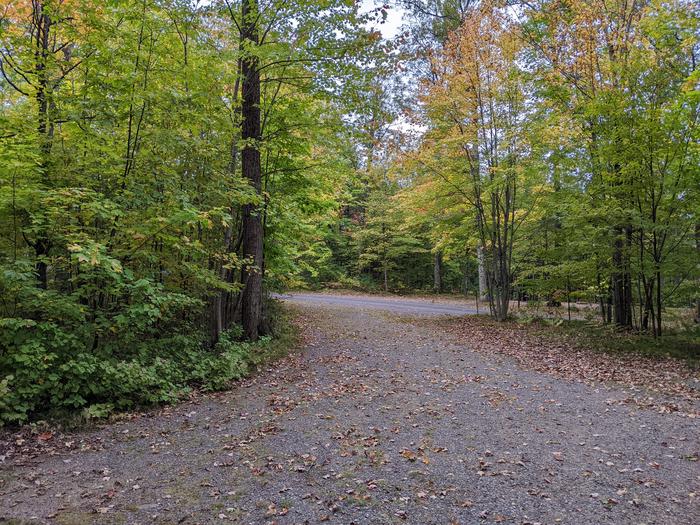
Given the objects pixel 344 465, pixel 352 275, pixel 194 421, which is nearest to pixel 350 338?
pixel 194 421

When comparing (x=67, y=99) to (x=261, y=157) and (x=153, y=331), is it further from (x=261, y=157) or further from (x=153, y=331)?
(x=261, y=157)

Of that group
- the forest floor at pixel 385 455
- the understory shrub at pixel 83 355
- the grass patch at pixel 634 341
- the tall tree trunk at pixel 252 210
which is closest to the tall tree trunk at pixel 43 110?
the understory shrub at pixel 83 355

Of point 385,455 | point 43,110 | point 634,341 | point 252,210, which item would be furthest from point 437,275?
point 43,110

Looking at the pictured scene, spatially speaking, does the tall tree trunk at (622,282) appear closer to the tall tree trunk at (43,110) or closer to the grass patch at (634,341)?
the grass patch at (634,341)

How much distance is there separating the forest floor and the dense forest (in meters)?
1.11

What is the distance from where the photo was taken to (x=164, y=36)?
665cm

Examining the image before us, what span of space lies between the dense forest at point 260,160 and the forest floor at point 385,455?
3.65 feet

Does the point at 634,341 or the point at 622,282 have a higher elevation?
the point at 622,282

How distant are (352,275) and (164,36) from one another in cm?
2337

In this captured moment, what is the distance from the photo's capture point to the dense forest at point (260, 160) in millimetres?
5445

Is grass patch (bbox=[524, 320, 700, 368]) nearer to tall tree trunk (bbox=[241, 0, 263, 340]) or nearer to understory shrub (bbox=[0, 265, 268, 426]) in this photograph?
tall tree trunk (bbox=[241, 0, 263, 340])

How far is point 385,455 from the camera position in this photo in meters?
4.48

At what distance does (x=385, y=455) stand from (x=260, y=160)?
7.12 meters

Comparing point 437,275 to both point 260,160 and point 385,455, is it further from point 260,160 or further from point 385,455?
point 385,455
